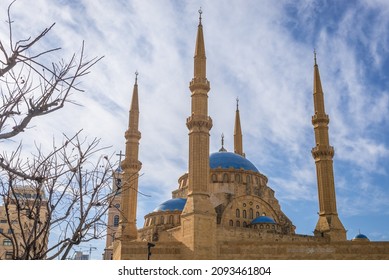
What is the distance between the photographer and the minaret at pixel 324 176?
28.4m

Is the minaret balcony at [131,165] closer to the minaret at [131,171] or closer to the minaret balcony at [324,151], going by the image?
the minaret at [131,171]

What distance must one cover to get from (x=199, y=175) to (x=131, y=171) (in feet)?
29.1

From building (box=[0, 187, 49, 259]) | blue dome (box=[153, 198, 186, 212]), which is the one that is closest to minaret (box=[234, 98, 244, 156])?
blue dome (box=[153, 198, 186, 212])

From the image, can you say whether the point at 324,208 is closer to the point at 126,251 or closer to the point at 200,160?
the point at 200,160

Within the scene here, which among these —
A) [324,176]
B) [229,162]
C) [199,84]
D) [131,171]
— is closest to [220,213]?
[229,162]

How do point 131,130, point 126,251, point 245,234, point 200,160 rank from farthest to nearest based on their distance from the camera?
point 131,130, point 245,234, point 200,160, point 126,251

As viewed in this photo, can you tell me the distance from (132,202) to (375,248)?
16536 millimetres

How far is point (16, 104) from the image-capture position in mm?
5555

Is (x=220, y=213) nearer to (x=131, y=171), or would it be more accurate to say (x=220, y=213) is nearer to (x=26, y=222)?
(x=131, y=171)

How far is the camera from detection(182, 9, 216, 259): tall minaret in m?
22.4

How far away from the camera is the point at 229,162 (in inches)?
1512

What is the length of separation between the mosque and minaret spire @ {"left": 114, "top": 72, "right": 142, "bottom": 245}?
72 millimetres

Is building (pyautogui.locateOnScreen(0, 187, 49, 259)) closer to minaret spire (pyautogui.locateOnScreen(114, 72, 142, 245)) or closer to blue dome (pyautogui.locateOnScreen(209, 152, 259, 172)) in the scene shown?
minaret spire (pyautogui.locateOnScreen(114, 72, 142, 245))
